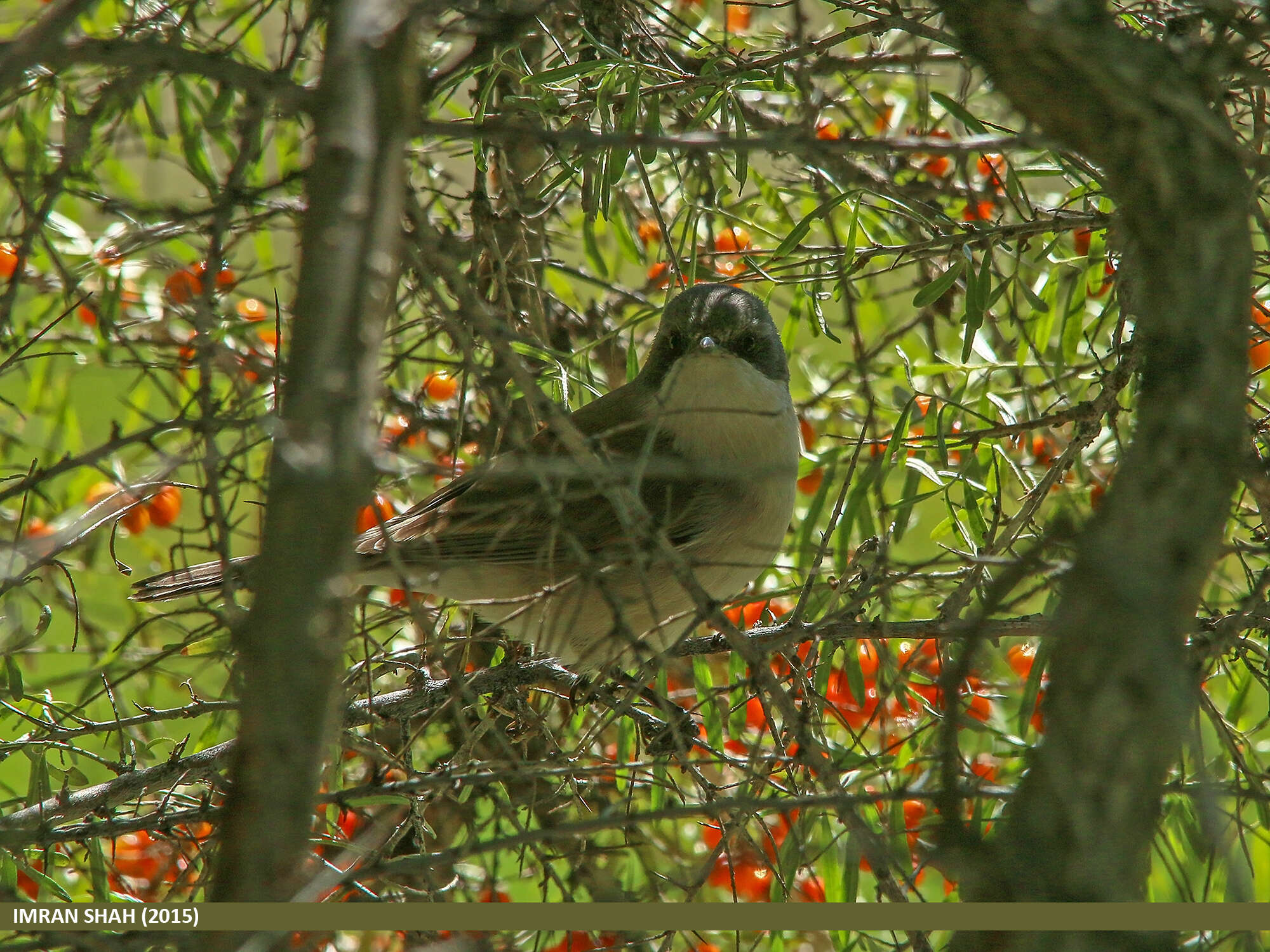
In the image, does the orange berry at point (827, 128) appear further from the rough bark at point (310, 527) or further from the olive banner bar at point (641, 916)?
the rough bark at point (310, 527)

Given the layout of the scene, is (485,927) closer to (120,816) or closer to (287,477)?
(287,477)

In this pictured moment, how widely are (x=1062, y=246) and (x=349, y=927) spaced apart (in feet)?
9.12

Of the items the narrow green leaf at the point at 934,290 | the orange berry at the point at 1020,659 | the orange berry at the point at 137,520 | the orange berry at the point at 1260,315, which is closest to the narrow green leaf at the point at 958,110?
the narrow green leaf at the point at 934,290

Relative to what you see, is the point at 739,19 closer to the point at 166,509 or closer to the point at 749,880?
the point at 166,509

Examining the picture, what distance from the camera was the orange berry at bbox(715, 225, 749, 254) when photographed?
153 inches

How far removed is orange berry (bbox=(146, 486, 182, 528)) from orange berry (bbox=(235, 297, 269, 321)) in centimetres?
72

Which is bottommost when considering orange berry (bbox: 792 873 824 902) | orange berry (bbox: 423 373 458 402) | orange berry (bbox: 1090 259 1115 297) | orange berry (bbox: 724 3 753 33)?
orange berry (bbox: 792 873 824 902)

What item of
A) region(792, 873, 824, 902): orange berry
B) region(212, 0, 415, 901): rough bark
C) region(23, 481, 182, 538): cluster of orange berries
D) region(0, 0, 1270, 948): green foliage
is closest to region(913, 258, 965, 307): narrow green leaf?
region(0, 0, 1270, 948): green foliage

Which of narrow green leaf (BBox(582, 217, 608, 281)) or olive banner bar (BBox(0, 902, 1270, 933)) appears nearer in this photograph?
olive banner bar (BBox(0, 902, 1270, 933))

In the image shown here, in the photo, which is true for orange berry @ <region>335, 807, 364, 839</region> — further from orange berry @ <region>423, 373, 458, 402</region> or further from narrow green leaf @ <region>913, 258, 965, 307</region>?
narrow green leaf @ <region>913, 258, 965, 307</region>

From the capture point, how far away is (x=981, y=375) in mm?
3381

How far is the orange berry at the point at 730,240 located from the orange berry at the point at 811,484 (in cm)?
82

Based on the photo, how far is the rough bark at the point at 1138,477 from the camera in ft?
3.60

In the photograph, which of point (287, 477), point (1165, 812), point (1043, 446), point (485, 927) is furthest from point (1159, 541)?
point (1043, 446)
